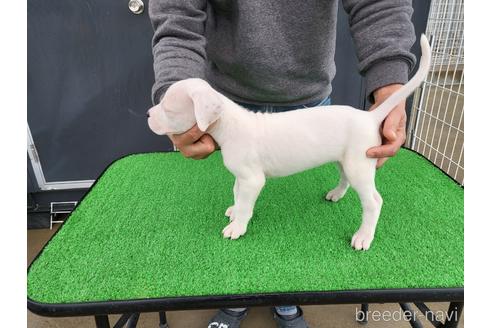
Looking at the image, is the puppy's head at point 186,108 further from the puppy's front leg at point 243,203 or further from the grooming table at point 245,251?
the grooming table at point 245,251

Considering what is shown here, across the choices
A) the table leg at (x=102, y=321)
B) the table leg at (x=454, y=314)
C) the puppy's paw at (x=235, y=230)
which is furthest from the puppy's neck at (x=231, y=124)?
the table leg at (x=454, y=314)

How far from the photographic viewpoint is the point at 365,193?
2.94ft

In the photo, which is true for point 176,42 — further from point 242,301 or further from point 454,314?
point 454,314

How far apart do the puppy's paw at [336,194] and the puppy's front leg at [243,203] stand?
1.14ft

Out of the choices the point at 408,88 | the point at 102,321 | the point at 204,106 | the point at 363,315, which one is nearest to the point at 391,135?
the point at 408,88

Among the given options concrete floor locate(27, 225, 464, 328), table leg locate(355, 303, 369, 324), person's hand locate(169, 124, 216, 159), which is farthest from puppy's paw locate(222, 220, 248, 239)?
table leg locate(355, 303, 369, 324)

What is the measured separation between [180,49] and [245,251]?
0.60 meters

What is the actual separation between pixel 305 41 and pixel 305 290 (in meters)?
0.78

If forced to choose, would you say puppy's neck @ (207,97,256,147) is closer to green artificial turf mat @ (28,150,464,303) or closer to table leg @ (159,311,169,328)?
green artificial turf mat @ (28,150,464,303)

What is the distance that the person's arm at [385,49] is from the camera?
909mm

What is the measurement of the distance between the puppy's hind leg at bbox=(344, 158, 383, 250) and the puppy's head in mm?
375

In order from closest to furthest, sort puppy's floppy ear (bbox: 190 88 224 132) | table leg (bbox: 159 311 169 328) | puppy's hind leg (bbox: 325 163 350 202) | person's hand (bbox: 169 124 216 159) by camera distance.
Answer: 1. puppy's floppy ear (bbox: 190 88 224 132)
2. person's hand (bbox: 169 124 216 159)
3. puppy's hind leg (bbox: 325 163 350 202)
4. table leg (bbox: 159 311 169 328)

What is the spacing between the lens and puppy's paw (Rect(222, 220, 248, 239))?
99 cm

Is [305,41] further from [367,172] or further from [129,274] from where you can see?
[129,274]
